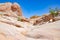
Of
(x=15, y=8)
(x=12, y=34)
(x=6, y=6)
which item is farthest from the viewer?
(x=15, y=8)

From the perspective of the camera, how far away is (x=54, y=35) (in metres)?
7.68

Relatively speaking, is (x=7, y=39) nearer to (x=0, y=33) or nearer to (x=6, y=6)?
(x=0, y=33)

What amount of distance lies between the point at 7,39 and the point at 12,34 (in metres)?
0.62

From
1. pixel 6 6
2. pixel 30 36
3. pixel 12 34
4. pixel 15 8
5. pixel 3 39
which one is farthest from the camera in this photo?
pixel 15 8

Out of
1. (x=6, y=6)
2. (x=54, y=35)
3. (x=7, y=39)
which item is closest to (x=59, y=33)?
(x=54, y=35)

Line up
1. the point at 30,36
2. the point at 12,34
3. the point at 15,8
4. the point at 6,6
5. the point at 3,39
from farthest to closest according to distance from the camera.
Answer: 1. the point at 15,8
2. the point at 6,6
3. the point at 30,36
4. the point at 12,34
5. the point at 3,39

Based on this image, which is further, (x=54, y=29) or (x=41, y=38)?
(x=54, y=29)

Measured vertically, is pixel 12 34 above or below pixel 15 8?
below

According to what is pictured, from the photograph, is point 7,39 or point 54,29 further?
point 54,29

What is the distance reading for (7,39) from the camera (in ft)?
23.2

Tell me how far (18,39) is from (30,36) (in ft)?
3.51

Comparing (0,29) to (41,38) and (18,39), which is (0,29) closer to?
(18,39)

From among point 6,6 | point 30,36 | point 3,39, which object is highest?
point 6,6

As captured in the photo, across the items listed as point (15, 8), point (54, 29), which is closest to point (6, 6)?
point (15, 8)
